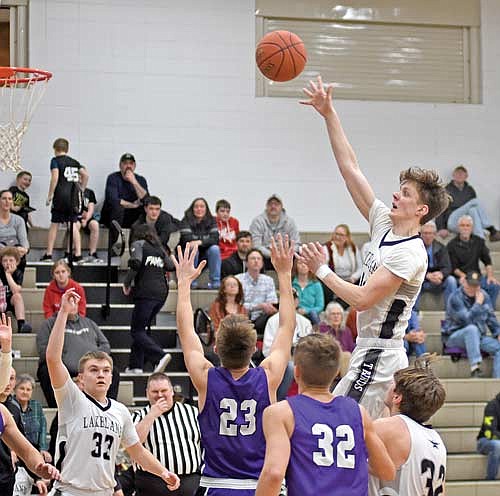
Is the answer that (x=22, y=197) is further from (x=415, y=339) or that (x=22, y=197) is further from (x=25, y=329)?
(x=415, y=339)

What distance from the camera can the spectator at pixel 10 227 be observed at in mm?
Result: 13344

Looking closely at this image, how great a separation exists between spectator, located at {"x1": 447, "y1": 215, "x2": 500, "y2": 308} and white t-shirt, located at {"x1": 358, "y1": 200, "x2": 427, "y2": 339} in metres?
9.19

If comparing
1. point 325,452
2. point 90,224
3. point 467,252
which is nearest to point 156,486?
point 325,452

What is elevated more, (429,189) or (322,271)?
(429,189)

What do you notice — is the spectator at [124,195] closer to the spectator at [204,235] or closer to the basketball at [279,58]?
the spectator at [204,235]

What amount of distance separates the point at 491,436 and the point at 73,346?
4822 mm

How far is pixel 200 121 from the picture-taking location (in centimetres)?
1602

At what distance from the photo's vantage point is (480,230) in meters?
16.1

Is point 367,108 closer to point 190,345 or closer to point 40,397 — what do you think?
point 40,397

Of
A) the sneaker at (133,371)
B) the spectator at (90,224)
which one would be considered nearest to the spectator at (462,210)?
the spectator at (90,224)

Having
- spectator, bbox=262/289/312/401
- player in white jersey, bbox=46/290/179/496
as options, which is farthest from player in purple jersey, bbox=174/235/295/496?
spectator, bbox=262/289/312/401

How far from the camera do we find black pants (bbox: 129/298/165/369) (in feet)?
40.9

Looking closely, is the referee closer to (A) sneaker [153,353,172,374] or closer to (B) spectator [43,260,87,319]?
(A) sneaker [153,353,172,374]

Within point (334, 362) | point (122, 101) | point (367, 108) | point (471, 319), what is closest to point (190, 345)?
point (334, 362)
